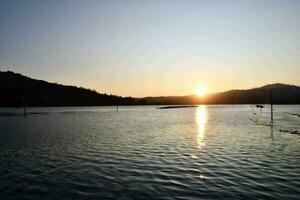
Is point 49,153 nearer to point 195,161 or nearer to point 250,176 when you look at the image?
point 195,161

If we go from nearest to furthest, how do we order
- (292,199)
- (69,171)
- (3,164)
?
(292,199)
(69,171)
(3,164)

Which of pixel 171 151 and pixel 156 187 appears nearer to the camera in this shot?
pixel 156 187

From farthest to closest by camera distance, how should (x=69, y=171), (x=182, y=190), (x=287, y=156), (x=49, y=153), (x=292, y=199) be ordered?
(x=49, y=153) → (x=287, y=156) → (x=69, y=171) → (x=182, y=190) → (x=292, y=199)

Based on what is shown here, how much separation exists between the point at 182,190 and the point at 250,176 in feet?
20.5

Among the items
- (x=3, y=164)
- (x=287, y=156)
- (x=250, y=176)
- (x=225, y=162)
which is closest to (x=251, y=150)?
(x=287, y=156)

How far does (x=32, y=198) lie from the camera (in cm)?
1628

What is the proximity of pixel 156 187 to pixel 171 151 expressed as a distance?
14.7 meters

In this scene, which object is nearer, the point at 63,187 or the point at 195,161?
the point at 63,187

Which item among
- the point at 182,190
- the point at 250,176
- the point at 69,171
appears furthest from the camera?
→ the point at 69,171

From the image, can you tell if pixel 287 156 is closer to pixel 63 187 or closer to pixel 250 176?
pixel 250 176

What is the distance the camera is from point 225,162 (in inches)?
1021

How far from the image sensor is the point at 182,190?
56.7 feet

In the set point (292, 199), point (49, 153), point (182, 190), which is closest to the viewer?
point (292, 199)

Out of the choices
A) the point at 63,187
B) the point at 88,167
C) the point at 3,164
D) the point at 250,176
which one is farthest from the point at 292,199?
the point at 3,164
